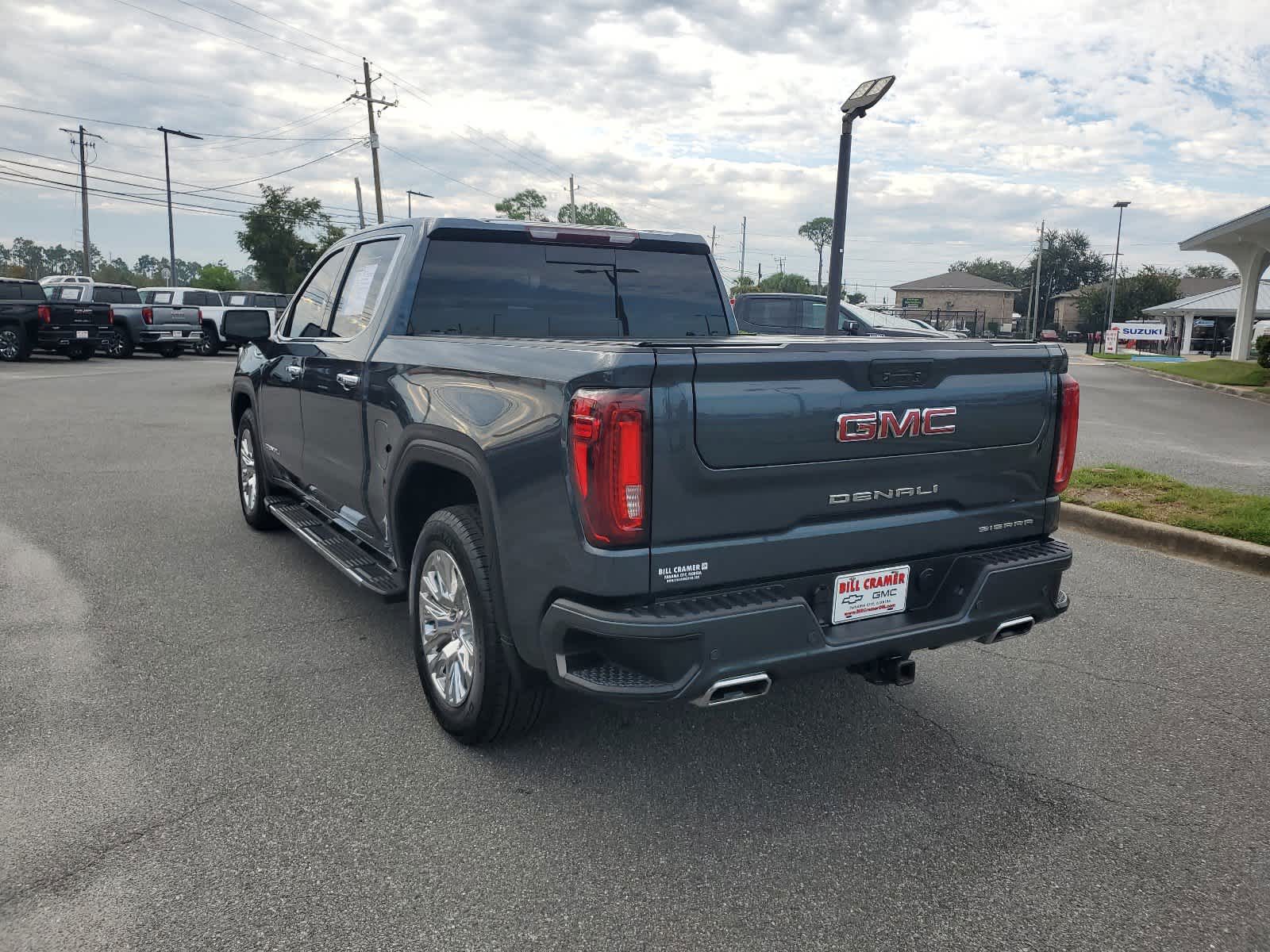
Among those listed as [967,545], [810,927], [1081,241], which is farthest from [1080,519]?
[1081,241]

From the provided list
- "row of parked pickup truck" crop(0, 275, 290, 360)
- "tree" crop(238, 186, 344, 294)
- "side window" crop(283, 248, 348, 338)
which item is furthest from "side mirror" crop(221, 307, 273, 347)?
"tree" crop(238, 186, 344, 294)

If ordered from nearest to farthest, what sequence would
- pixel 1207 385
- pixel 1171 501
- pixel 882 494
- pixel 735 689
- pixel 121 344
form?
pixel 735 689
pixel 882 494
pixel 1171 501
pixel 1207 385
pixel 121 344

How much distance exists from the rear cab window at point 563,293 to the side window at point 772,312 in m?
11.0

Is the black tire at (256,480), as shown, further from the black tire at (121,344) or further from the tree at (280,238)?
the tree at (280,238)

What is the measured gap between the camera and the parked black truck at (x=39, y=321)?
73.0ft

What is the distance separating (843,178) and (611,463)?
1028 cm

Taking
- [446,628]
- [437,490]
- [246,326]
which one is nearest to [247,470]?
[246,326]

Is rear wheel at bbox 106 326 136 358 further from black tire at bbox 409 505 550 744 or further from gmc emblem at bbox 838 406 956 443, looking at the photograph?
gmc emblem at bbox 838 406 956 443

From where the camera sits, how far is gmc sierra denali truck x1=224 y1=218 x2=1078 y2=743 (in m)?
2.71

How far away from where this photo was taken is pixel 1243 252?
30312 millimetres

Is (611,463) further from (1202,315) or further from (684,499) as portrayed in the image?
(1202,315)

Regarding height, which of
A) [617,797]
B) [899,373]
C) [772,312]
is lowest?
[617,797]

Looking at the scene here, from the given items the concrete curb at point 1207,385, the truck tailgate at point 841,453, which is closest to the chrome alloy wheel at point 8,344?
the truck tailgate at point 841,453

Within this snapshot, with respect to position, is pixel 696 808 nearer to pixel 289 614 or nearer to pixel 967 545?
pixel 967 545
